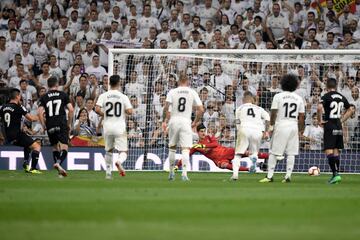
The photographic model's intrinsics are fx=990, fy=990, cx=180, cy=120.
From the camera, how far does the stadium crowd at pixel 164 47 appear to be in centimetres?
2580

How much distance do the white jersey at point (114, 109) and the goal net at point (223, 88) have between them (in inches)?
225

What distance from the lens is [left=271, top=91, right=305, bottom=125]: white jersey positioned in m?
19.1

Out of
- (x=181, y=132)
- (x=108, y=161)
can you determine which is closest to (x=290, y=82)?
(x=181, y=132)

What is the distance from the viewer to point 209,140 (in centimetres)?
2466

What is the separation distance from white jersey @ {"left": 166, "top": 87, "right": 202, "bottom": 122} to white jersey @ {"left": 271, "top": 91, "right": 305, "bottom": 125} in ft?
4.93

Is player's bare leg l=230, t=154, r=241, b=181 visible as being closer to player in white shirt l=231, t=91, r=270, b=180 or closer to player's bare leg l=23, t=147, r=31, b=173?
player in white shirt l=231, t=91, r=270, b=180

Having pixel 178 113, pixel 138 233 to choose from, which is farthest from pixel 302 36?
pixel 138 233

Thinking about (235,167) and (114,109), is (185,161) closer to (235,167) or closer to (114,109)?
(235,167)

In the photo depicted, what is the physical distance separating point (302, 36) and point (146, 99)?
18.1 feet

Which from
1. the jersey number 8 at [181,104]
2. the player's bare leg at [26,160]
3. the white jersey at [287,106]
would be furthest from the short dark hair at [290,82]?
the player's bare leg at [26,160]

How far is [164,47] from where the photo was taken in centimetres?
2805

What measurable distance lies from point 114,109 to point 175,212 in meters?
8.31

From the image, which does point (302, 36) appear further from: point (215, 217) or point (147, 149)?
→ point (215, 217)

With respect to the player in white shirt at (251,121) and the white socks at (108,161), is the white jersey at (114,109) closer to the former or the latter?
the white socks at (108,161)
